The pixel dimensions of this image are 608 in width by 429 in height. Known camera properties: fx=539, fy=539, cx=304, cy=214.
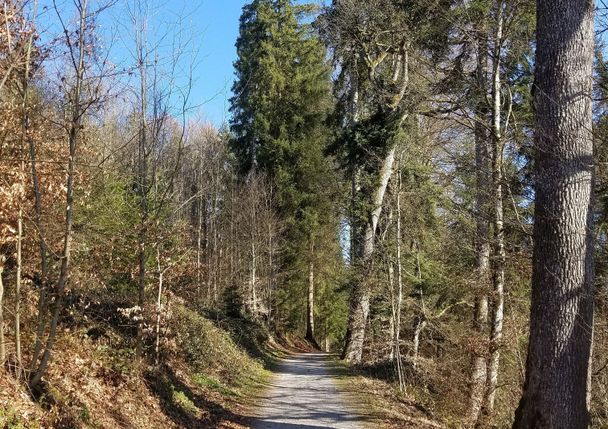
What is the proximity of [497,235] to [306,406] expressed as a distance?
17.0 ft

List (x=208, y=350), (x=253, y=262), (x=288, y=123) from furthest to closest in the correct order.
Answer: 1. (x=288, y=123)
2. (x=253, y=262)
3. (x=208, y=350)

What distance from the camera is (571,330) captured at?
5648 millimetres

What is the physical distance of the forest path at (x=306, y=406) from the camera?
31.0 ft

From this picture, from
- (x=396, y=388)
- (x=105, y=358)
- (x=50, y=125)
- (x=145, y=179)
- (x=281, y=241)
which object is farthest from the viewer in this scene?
(x=281, y=241)

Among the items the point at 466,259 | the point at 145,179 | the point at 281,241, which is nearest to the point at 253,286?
the point at 281,241

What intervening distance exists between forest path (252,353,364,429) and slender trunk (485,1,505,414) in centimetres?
298

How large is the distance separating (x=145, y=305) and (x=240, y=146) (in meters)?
24.1

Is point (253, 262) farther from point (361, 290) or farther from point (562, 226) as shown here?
point (562, 226)

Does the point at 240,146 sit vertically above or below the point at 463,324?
above

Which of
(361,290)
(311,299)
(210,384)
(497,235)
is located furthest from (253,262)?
(497,235)

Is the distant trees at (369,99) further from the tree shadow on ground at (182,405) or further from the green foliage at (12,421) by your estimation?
the green foliage at (12,421)

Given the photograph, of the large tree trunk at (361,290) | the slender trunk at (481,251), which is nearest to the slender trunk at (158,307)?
the slender trunk at (481,251)

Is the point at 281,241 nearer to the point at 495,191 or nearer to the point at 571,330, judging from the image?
the point at 495,191

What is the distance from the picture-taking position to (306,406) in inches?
436
